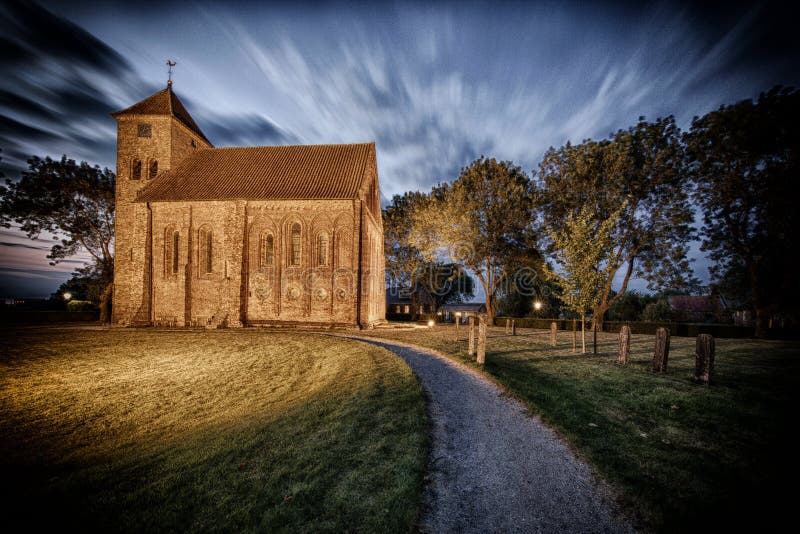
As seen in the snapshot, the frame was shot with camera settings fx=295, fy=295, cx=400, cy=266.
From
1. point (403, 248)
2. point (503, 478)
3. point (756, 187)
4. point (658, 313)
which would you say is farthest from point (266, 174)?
point (658, 313)

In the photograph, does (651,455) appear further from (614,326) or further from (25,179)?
(25,179)

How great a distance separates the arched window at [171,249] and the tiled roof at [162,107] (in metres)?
10.5

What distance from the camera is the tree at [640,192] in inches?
838

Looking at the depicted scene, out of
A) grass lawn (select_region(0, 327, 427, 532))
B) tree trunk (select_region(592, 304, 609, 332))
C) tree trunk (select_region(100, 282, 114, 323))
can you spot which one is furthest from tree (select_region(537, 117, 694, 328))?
tree trunk (select_region(100, 282, 114, 323))

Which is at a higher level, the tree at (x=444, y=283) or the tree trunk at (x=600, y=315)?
the tree at (x=444, y=283)

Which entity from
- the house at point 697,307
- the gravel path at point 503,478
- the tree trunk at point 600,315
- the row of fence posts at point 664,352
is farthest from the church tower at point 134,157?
the house at point 697,307

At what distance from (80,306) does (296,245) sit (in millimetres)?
28449

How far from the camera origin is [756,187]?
1941 cm

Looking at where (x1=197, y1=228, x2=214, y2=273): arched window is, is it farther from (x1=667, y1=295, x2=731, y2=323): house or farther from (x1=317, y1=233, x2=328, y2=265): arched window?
(x1=667, y1=295, x2=731, y2=323): house

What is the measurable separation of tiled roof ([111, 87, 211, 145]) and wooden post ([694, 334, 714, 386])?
36.3m

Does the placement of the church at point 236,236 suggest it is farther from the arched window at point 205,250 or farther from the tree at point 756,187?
the tree at point 756,187

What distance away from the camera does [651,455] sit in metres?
4.73

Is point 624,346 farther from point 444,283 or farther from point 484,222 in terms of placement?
point 444,283

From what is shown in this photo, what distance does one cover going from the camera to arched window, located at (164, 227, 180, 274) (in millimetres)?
23703
